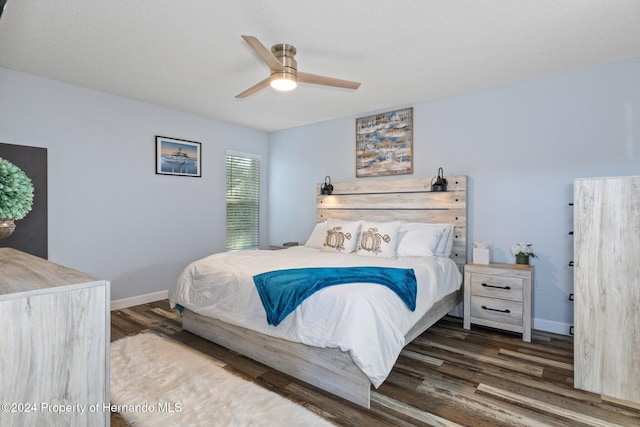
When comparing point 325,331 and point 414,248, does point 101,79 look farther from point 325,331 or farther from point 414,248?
point 414,248

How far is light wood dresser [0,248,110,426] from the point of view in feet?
2.82

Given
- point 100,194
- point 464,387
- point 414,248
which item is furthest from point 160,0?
point 464,387

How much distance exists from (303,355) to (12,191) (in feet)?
6.14

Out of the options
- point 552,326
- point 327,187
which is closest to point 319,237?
point 327,187

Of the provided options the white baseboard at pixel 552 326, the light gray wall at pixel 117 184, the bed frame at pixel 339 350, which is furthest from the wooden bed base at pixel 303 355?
the light gray wall at pixel 117 184

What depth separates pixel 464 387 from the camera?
90.6 inches

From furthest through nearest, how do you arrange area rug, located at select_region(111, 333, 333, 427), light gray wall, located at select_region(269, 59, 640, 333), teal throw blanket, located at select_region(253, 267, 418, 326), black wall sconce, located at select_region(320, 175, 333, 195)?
black wall sconce, located at select_region(320, 175, 333, 195) → light gray wall, located at select_region(269, 59, 640, 333) → teal throw blanket, located at select_region(253, 267, 418, 326) → area rug, located at select_region(111, 333, 333, 427)

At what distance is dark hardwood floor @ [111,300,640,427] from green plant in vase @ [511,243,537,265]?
0.73m

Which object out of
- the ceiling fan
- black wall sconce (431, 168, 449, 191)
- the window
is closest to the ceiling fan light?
the ceiling fan

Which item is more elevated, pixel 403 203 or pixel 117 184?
pixel 117 184

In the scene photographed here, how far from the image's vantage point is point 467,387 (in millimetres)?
2299

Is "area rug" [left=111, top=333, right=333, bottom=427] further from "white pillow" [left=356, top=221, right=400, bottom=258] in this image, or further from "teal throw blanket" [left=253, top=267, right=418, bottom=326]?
"white pillow" [left=356, top=221, right=400, bottom=258]

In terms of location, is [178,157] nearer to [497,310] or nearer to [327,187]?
[327,187]

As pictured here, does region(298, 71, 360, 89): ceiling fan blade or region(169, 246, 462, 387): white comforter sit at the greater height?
region(298, 71, 360, 89): ceiling fan blade
